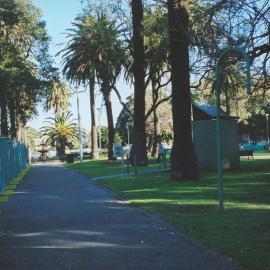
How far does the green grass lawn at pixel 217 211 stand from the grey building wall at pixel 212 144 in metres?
6.04

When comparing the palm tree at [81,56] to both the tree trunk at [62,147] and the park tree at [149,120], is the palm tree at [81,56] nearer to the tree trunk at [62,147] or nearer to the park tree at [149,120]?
the park tree at [149,120]

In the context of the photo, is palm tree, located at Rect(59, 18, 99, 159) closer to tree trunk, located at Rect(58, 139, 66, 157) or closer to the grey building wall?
the grey building wall

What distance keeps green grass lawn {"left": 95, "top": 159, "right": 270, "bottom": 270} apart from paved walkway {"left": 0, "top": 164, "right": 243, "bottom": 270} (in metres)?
0.37

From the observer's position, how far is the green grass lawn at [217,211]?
850 cm

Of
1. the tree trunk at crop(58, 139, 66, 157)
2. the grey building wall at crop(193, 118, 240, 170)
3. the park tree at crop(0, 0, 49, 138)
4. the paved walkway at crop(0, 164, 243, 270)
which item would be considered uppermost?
the park tree at crop(0, 0, 49, 138)

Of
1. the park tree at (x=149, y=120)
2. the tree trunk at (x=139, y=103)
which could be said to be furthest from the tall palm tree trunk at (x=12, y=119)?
the park tree at (x=149, y=120)

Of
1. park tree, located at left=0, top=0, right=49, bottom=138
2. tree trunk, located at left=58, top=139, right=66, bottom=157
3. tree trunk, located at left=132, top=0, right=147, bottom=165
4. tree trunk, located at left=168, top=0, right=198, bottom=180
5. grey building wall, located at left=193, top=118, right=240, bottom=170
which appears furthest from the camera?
tree trunk, located at left=58, top=139, right=66, bottom=157

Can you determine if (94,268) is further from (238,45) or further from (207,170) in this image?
(207,170)

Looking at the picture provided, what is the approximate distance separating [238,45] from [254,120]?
78.0 m

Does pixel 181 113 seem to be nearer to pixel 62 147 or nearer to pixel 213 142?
pixel 213 142

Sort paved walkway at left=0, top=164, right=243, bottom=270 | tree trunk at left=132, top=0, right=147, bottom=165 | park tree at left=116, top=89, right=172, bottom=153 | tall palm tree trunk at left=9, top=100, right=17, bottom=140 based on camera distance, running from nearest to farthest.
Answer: paved walkway at left=0, top=164, right=243, bottom=270, tree trunk at left=132, top=0, right=147, bottom=165, tall palm tree trunk at left=9, top=100, right=17, bottom=140, park tree at left=116, top=89, right=172, bottom=153

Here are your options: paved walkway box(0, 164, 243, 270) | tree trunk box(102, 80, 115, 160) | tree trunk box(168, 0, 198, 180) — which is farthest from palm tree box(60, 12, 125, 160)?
paved walkway box(0, 164, 243, 270)

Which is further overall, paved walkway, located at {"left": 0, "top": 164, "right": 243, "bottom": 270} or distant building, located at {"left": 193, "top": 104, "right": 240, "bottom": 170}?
distant building, located at {"left": 193, "top": 104, "right": 240, "bottom": 170}

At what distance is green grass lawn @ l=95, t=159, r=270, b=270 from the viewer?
8.50 metres
